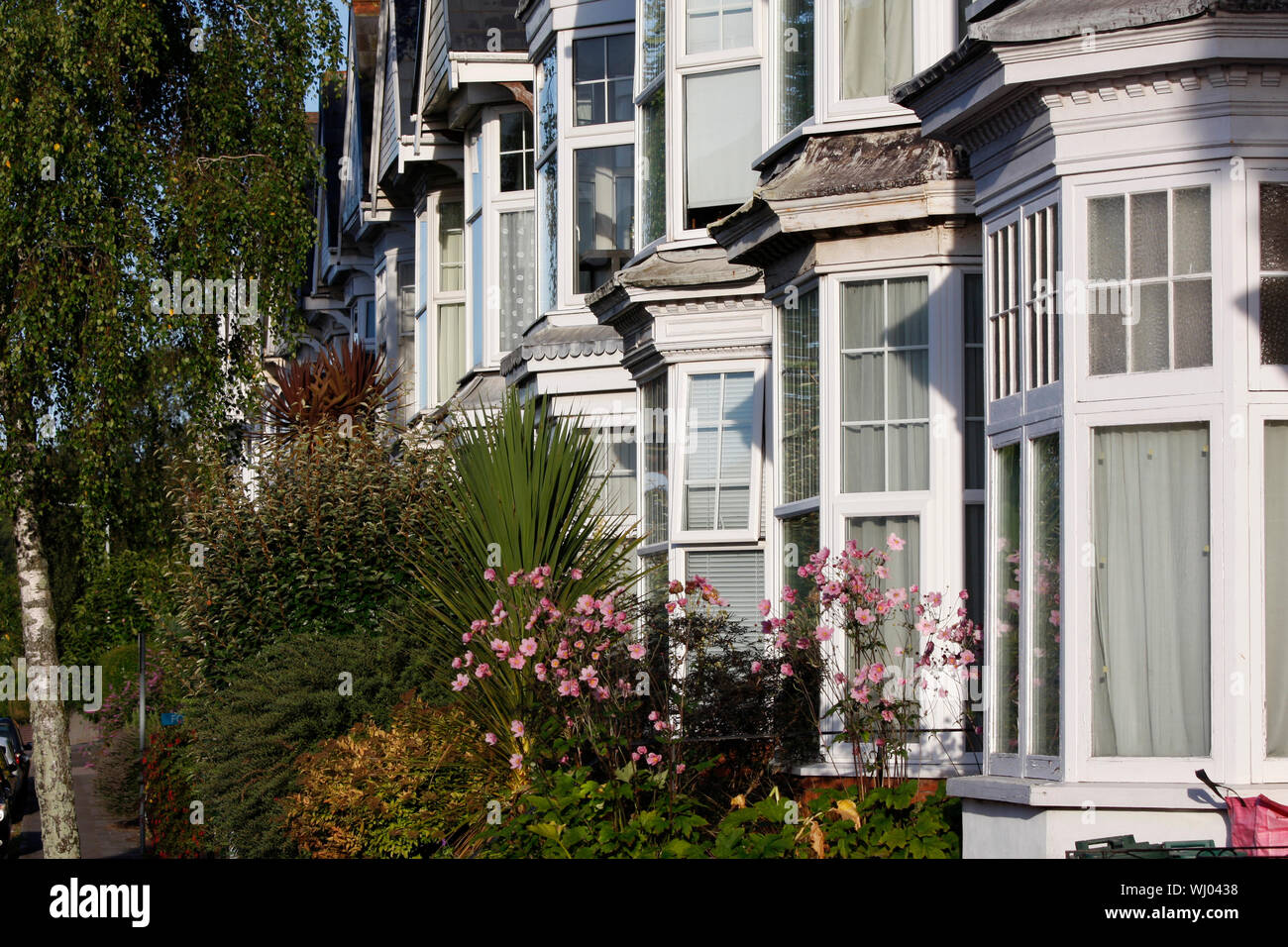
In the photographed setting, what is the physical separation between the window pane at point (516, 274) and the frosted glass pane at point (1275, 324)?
1330cm

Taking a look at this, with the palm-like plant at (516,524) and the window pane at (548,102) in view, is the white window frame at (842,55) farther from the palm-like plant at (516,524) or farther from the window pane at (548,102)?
the window pane at (548,102)

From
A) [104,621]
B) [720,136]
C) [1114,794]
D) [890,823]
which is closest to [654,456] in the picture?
[720,136]

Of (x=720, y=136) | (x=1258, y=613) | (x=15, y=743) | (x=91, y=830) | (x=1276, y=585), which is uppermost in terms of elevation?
(x=720, y=136)

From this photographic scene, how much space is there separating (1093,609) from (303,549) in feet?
30.6

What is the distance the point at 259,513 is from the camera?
16.0 metres

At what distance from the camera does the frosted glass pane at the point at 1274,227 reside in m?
7.41

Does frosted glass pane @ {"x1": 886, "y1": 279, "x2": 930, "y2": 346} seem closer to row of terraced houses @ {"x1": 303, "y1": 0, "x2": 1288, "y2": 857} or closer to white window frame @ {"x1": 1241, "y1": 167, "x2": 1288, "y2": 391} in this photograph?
row of terraced houses @ {"x1": 303, "y1": 0, "x2": 1288, "y2": 857}

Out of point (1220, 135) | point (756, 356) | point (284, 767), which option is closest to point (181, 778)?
point (284, 767)

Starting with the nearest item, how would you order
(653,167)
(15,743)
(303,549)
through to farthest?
(653,167)
(303,549)
(15,743)

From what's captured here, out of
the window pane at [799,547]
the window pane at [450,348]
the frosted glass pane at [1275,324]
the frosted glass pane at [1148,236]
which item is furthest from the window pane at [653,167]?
the window pane at [450,348]

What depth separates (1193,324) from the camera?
7.54 m

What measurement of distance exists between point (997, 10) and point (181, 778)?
13015 mm

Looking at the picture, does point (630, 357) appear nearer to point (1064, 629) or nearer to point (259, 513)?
point (259, 513)

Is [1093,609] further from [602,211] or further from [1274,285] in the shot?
[602,211]
